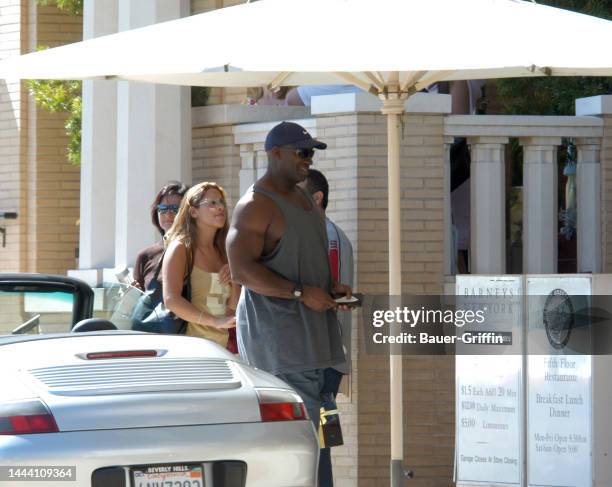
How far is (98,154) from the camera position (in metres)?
11.7

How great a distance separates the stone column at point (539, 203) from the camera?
948 centimetres

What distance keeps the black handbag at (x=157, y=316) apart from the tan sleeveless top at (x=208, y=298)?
0.12 ft

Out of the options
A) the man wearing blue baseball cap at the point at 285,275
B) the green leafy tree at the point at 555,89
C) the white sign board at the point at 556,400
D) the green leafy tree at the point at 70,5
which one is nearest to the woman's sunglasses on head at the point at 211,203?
the man wearing blue baseball cap at the point at 285,275

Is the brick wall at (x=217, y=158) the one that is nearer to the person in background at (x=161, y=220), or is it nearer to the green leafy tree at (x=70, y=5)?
the person in background at (x=161, y=220)

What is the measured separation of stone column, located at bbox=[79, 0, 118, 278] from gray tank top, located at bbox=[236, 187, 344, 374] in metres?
5.26

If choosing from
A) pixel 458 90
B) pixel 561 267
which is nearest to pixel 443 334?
pixel 561 267

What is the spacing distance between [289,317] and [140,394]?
1.45m

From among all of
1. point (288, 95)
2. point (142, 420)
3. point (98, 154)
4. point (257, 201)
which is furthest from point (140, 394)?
point (98, 154)

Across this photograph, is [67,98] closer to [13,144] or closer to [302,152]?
[13,144]

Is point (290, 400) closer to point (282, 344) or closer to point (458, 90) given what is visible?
point (282, 344)

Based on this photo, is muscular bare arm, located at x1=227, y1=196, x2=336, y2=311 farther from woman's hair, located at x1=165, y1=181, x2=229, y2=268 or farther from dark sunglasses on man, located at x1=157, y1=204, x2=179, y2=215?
dark sunglasses on man, located at x1=157, y1=204, x2=179, y2=215

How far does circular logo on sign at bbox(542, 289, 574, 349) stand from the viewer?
785 cm

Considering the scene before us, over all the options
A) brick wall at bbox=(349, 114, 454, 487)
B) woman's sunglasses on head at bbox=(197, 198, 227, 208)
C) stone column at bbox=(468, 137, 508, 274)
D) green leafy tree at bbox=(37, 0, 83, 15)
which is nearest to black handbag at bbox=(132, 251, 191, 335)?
woman's sunglasses on head at bbox=(197, 198, 227, 208)

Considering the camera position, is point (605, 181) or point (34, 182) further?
point (34, 182)
